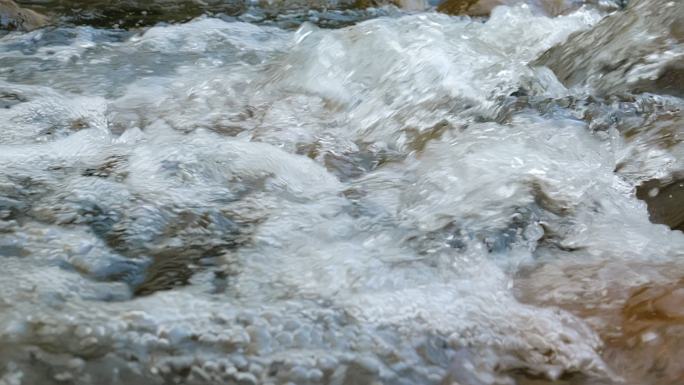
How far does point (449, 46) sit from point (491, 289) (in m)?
2.33

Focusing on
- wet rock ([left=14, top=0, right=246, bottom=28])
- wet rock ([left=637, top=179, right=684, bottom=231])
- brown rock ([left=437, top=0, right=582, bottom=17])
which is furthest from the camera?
brown rock ([left=437, top=0, right=582, bottom=17])

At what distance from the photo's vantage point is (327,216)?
2738mm

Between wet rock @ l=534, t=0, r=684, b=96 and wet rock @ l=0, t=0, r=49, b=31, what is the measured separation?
11.5 feet

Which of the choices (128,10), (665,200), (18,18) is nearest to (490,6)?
(128,10)

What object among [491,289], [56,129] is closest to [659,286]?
[491,289]

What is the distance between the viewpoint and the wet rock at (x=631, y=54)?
3617mm

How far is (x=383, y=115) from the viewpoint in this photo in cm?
377

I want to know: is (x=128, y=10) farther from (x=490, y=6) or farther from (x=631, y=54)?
(x=631, y=54)

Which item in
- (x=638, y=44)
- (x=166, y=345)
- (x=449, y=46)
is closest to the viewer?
(x=166, y=345)

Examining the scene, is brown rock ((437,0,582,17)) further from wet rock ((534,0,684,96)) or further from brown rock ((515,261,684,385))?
brown rock ((515,261,684,385))

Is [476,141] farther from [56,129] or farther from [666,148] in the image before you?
[56,129]

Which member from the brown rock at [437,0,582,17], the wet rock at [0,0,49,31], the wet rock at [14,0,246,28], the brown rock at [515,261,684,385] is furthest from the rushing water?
the brown rock at [437,0,582,17]

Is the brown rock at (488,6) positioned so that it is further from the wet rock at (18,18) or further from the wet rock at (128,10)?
the wet rock at (18,18)

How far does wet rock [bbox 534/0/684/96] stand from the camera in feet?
11.9
